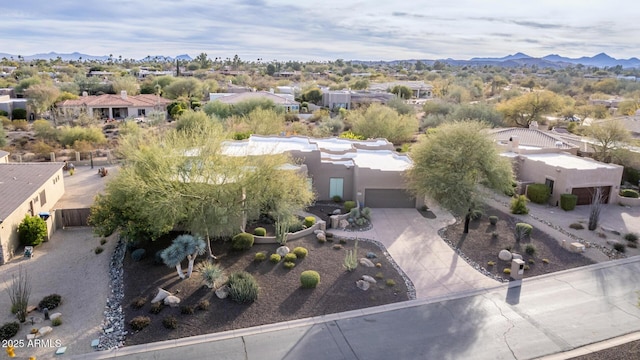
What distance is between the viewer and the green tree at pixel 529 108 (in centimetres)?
5762

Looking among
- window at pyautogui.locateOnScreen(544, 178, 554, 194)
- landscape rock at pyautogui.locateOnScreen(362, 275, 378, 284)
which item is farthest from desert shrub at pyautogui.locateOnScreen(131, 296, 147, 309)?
window at pyautogui.locateOnScreen(544, 178, 554, 194)

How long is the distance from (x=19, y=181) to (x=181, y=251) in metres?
13.9

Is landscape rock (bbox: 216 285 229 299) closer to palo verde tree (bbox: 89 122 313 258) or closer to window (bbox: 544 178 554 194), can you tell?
palo verde tree (bbox: 89 122 313 258)

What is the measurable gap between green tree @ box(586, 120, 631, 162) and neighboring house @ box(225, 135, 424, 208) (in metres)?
18.2

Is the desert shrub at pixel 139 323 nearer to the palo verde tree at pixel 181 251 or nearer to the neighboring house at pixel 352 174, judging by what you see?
the palo verde tree at pixel 181 251

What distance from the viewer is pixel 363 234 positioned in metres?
24.8

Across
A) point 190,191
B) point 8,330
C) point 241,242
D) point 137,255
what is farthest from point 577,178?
point 8,330

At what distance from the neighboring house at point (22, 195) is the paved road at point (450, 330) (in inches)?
410

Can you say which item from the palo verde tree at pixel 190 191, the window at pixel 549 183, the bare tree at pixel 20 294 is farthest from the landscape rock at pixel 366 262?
the window at pixel 549 183

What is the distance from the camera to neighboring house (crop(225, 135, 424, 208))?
28812 mm

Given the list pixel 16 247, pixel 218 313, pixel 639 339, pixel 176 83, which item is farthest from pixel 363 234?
pixel 176 83

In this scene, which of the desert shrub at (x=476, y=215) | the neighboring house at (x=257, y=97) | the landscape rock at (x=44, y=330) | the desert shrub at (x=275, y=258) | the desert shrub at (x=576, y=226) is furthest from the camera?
the neighboring house at (x=257, y=97)

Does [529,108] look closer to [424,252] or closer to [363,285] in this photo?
[424,252]

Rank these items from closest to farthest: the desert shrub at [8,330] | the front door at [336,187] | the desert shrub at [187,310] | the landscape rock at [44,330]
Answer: the desert shrub at [8,330] < the landscape rock at [44,330] < the desert shrub at [187,310] < the front door at [336,187]
